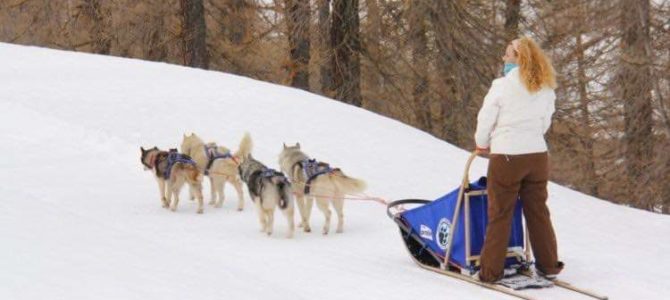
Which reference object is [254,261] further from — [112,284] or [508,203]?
[508,203]

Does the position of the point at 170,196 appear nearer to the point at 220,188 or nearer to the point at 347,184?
the point at 220,188

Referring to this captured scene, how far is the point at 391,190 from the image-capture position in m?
10.3

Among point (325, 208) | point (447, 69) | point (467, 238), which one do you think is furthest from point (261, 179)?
point (447, 69)

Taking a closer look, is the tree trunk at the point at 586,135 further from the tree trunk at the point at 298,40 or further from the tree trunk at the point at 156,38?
the tree trunk at the point at 156,38

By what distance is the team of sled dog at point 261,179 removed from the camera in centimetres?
A: 797

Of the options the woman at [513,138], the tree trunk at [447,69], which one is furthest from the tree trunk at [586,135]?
the woman at [513,138]

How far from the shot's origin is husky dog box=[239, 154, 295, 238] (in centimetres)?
791

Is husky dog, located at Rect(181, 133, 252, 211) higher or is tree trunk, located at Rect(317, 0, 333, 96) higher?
tree trunk, located at Rect(317, 0, 333, 96)

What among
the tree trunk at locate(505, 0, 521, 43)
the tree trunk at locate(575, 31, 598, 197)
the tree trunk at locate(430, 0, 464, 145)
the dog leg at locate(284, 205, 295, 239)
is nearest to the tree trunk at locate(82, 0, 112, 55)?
Result: the tree trunk at locate(430, 0, 464, 145)

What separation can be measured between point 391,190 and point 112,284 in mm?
5358

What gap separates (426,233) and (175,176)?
3.41 metres

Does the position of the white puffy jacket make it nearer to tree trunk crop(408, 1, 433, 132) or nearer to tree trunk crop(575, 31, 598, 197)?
tree trunk crop(408, 1, 433, 132)

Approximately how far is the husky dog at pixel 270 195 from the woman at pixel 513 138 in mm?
2287

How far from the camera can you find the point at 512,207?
20.5 ft
